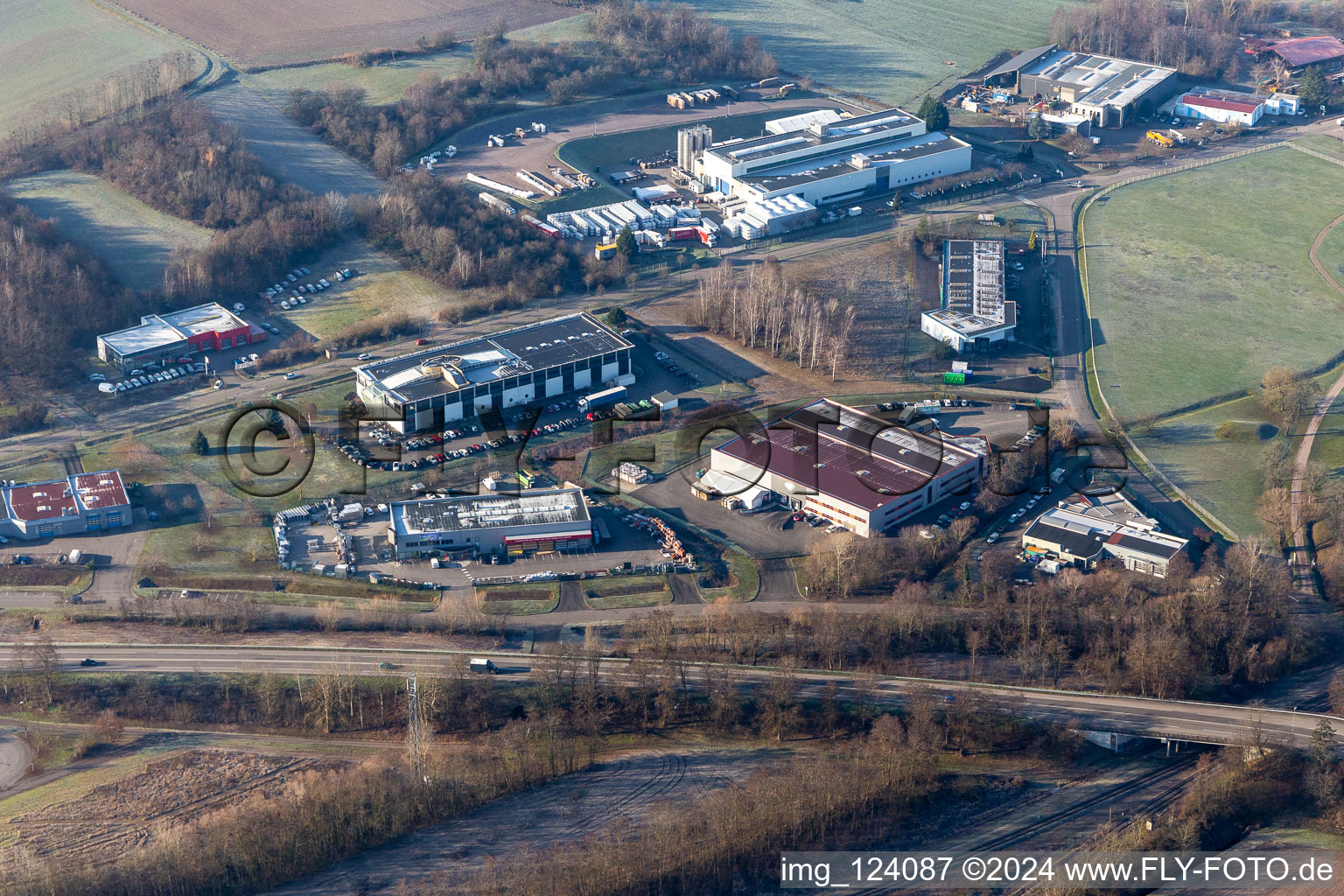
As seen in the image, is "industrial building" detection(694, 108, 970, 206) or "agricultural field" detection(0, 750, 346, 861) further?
"industrial building" detection(694, 108, 970, 206)

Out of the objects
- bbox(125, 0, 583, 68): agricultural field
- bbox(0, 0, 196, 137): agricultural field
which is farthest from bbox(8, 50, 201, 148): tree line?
Result: bbox(125, 0, 583, 68): agricultural field

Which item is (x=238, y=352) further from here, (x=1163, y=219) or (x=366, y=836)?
(x=1163, y=219)

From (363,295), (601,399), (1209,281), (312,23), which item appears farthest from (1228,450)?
(312,23)

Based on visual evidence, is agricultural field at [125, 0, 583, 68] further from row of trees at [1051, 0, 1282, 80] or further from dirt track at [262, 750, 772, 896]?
dirt track at [262, 750, 772, 896]

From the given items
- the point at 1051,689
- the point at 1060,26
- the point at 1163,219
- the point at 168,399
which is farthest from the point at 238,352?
the point at 1060,26

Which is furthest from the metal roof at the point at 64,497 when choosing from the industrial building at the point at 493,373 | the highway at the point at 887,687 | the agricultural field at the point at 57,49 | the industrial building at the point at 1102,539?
the agricultural field at the point at 57,49

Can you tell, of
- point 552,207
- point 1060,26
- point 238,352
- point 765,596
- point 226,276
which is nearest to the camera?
point 765,596
